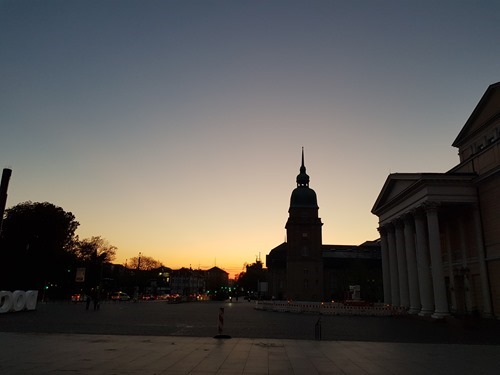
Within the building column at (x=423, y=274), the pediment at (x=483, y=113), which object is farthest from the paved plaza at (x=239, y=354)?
the pediment at (x=483, y=113)

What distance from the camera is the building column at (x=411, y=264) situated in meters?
40.8

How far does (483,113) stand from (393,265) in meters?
20.0

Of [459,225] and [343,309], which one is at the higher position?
[459,225]

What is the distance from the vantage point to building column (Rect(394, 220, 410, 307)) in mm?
43869

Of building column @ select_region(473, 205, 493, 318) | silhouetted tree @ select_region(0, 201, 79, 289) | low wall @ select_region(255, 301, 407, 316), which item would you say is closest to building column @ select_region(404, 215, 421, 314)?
low wall @ select_region(255, 301, 407, 316)

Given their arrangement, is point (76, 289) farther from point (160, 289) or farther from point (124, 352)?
point (124, 352)

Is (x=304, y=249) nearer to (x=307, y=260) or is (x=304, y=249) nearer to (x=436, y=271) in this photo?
(x=307, y=260)

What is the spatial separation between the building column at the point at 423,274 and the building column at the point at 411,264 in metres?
1.95

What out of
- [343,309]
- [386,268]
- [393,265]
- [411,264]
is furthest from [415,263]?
[386,268]

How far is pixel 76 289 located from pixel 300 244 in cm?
5392

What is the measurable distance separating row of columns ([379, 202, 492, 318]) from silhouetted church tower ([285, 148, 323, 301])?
35.5 meters

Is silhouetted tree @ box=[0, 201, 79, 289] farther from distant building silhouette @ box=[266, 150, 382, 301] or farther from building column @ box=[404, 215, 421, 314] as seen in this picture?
building column @ box=[404, 215, 421, 314]

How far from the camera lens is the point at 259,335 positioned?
21703 mm

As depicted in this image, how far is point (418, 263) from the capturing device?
39.3m
